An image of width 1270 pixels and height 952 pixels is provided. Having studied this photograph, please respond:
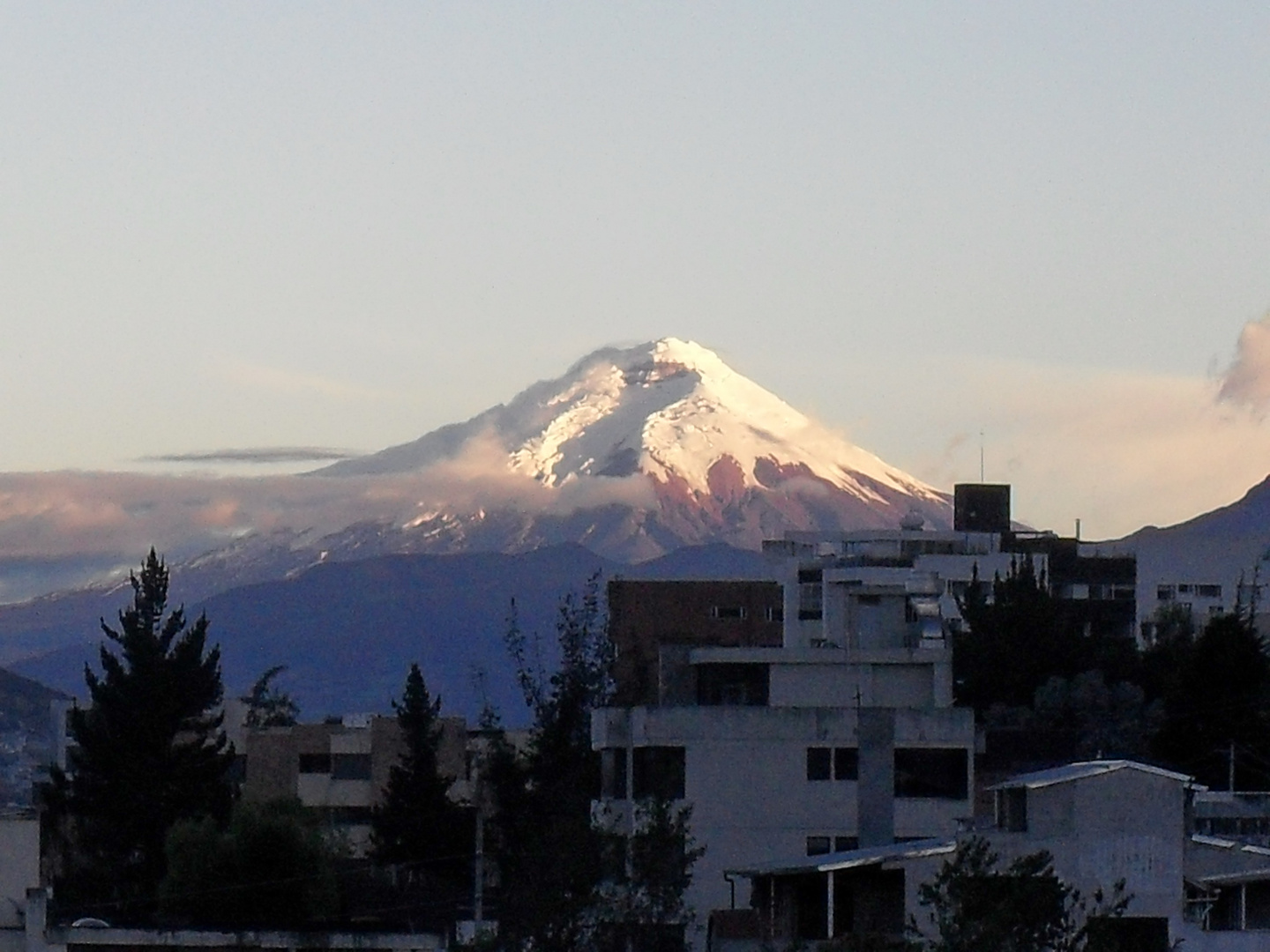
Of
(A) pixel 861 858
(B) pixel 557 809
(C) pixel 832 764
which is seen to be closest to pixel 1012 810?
(A) pixel 861 858

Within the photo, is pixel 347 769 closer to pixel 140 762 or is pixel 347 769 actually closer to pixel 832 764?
pixel 140 762

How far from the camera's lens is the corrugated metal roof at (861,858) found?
3828cm

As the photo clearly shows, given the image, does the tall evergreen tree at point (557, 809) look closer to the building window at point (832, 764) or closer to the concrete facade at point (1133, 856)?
the concrete facade at point (1133, 856)

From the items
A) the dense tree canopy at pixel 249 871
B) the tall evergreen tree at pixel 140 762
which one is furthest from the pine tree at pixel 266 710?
the dense tree canopy at pixel 249 871

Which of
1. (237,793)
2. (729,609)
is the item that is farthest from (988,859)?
(729,609)

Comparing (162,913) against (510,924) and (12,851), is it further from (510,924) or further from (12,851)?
(510,924)

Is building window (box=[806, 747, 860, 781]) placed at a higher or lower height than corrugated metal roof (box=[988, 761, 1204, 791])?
higher

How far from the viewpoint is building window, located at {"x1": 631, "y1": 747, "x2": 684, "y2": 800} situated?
52594mm

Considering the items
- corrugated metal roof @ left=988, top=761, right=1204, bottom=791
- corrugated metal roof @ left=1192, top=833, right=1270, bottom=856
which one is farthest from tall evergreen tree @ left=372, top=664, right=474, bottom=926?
corrugated metal roof @ left=988, top=761, right=1204, bottom=791

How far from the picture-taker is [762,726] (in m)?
52.7

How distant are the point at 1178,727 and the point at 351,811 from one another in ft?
106

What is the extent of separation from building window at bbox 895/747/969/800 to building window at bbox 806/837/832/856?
1345mm

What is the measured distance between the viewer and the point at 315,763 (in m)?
91.6

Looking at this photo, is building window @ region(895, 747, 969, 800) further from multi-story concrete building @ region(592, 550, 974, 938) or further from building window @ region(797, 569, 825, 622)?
building window @ region(797, 569, 825, 622)
